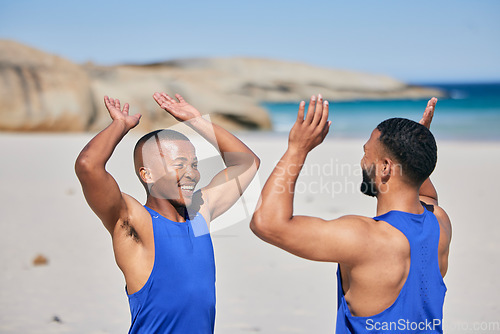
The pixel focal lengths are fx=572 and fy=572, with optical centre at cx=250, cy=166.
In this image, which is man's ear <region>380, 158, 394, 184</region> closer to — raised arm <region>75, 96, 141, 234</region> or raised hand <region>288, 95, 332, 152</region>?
raised hand <region>288, 95, 332, 152</region>

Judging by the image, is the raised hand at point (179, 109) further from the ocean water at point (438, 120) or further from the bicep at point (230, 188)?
the ocean water at point (438, 120)

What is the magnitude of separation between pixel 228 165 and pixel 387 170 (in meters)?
1.09

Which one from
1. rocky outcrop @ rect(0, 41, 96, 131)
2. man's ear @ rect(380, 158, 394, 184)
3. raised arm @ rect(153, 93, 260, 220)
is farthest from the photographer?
rocky outcrop @ rect(0, 41, 96, 131)

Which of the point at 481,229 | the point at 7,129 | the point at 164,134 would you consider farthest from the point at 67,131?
the point at 164,134

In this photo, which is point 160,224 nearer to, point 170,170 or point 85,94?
point 170,170

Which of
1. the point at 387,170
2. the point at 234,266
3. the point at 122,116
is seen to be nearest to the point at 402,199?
the point at 387,170

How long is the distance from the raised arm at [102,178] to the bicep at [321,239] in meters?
0.74

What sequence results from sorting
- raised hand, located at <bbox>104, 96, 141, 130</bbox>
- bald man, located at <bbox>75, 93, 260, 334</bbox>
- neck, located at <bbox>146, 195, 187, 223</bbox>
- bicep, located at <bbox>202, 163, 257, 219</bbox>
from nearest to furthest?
bald man, located at <bbox>75, 93, 260, 334</bbox> → raised hand, located at <bbox>104, 96, 141, 130</bbox> → neck, located at <bbox>146, 195, 187, 223</bbox> → bicep, located at <bbox>202, 163, 257, 219</bbox>

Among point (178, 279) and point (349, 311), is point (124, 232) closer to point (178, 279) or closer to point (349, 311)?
point (178, 279)

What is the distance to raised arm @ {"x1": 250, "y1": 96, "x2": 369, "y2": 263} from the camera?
2.07 metres

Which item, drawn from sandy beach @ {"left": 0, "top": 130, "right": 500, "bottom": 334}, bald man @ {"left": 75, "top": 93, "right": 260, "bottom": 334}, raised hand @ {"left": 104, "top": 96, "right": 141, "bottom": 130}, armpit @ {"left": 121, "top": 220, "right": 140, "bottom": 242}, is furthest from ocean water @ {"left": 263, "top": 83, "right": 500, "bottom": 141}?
armpit @ {"left": 121, "top": 220, "right": 140, "bottom": 242}

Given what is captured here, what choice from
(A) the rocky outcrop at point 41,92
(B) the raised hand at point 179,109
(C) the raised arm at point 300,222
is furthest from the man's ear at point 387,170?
(A) the rocky outcrop at point 41,92

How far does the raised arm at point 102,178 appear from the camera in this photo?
7.74 ft

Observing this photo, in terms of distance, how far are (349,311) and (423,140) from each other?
2.43ft
